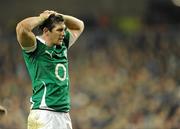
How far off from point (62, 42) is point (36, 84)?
0.51m

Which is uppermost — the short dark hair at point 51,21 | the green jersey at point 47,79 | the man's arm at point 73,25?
the short dark hair at point 51,21

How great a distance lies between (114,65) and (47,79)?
8.04 meters

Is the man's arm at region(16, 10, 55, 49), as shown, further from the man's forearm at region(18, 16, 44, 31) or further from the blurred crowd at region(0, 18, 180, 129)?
the blurred crowd at region(0, 18, 180, 129)

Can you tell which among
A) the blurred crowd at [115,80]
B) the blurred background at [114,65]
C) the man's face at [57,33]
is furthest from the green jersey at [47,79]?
the blurred background at [114,65]

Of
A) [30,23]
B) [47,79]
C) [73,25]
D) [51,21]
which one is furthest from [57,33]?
[73,25]

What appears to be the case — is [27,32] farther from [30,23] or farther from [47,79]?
[47,79]

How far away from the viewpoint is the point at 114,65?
14617mm

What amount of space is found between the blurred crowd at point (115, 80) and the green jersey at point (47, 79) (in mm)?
6188

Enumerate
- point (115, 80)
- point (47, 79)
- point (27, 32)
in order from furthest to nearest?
1. point (115, 80)
2. point (47, 79)
3. point (27, 32)

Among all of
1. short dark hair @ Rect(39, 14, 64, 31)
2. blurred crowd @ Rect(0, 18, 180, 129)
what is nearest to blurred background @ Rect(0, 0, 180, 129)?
blurred crowd @ Rect(0, 18, 180, 129)

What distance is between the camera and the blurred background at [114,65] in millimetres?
13344

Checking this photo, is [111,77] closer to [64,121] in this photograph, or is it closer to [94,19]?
[94,19]

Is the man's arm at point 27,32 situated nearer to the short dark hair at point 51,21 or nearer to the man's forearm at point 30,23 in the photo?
the man's forearm at point 30,23

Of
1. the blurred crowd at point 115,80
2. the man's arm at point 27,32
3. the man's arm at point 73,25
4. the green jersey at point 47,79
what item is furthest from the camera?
the blurred crowd at point 115,80
